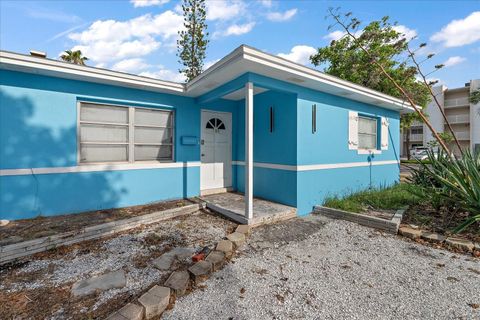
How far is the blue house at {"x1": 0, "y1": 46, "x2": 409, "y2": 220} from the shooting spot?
3934 mm

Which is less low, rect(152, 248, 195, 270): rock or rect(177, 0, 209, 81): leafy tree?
rect(177, 0, 209, 81): leafy tree

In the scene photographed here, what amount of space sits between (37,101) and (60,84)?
49 cm

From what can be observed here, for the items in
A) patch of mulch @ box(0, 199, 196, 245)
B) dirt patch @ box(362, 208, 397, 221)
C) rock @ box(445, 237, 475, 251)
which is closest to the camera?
rock @ box(445, 237, 475, 251)

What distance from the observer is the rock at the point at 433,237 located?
3432 millimetres

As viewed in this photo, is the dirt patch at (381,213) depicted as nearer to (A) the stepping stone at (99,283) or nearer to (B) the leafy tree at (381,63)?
(A) the stepping stone at (99,283)

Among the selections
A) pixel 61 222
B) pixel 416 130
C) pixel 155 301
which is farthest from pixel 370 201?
pixel 416 130

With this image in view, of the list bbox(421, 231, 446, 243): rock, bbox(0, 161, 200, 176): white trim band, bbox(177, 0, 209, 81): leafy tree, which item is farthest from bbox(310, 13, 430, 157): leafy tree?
bbox(0, 161, 200, 176): white trim band

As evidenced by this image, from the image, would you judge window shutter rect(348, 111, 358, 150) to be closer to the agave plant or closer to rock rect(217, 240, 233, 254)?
the agave plant

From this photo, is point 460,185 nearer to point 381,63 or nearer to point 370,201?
point 370,201

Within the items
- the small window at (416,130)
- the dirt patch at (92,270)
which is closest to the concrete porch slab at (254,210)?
the dirt patch at (92,270)

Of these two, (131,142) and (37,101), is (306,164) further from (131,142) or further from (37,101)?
(37,101)

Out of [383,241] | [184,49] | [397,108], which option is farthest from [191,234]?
[184,49]

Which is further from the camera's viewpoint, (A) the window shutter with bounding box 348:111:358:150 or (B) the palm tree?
(B) the palm tree

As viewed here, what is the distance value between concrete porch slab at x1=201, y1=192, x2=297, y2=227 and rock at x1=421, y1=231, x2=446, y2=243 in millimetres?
2102
